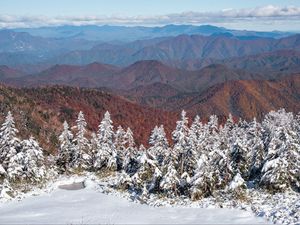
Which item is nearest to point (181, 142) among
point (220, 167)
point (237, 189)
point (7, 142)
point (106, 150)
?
point (220, 167)

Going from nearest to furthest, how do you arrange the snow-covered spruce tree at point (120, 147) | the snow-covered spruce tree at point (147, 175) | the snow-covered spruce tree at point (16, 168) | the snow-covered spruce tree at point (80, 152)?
the snow-covered spruce tree at point (147, 175) < the snow-covered spruce tree at point (16, 168) < the snow-covered spruce tree at point (120, 147) < the snow-covered spruce tree at point (80, 152)

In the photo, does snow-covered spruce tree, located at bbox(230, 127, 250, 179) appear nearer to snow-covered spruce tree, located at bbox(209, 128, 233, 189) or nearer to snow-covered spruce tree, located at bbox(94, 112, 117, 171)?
snow-covered spruce tree, located at bbox(209, 128, 233, 189)

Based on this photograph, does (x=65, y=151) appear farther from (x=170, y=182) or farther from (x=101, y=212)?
(x=101, y=212)

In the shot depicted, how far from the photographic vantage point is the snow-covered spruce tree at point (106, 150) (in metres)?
64.1

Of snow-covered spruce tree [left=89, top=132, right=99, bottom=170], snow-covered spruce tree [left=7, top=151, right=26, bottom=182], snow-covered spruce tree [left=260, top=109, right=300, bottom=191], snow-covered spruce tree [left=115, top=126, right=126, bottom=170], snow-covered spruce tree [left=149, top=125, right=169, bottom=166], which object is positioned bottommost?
snow-covered spruce tree [left=89, top=132, right=99, bottom=170]

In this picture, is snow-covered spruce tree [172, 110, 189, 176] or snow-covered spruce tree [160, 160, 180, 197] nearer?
snow-covered spruce tree [160, 160, 180, 197]

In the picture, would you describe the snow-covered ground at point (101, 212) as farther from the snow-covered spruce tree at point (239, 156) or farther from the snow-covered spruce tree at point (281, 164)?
the snow-covered spruce tree at point (239, 156)

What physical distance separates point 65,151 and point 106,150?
7331 mm

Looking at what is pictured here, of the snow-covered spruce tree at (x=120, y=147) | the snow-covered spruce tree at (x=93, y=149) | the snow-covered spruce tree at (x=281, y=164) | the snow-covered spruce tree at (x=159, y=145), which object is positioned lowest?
the snow-covered spruce tree at (x=93, y=149)

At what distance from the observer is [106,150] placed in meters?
66.6

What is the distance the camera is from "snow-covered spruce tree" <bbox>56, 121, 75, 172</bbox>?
69.1m

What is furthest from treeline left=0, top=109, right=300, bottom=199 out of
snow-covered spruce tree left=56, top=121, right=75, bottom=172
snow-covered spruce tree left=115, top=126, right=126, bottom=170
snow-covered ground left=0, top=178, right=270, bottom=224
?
snow-covered ground left=0, top=178, right=270, bottom=224

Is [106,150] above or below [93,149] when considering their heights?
above

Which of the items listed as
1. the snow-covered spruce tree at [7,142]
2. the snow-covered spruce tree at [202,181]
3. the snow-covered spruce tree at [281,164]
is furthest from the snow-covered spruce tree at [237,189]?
the snow-covered spruce tree at [7,142]
